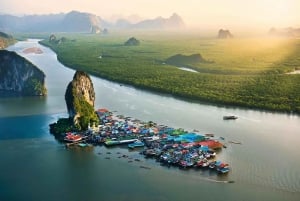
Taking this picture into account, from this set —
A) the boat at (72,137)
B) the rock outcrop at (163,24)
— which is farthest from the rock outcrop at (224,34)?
the rock outcrop at (163,24)

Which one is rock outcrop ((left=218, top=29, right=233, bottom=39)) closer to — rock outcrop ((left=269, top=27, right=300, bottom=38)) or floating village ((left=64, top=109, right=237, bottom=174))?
rock outcrop ((left=269, top=27, right=300, bottom=38))

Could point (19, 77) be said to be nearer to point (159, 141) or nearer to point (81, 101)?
point (81, 101)

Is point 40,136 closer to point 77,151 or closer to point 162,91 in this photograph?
point 77,151

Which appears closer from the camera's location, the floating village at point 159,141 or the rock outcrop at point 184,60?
the floating village at point 159,141

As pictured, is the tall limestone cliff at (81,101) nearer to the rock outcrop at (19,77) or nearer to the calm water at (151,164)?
the calm water at (151,164)

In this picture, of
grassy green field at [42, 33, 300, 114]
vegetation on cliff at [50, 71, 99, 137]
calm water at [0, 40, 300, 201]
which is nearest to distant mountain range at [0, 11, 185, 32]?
grassy green field at [42, 33, 300, 114]

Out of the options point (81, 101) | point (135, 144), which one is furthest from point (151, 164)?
point (81, 101)
